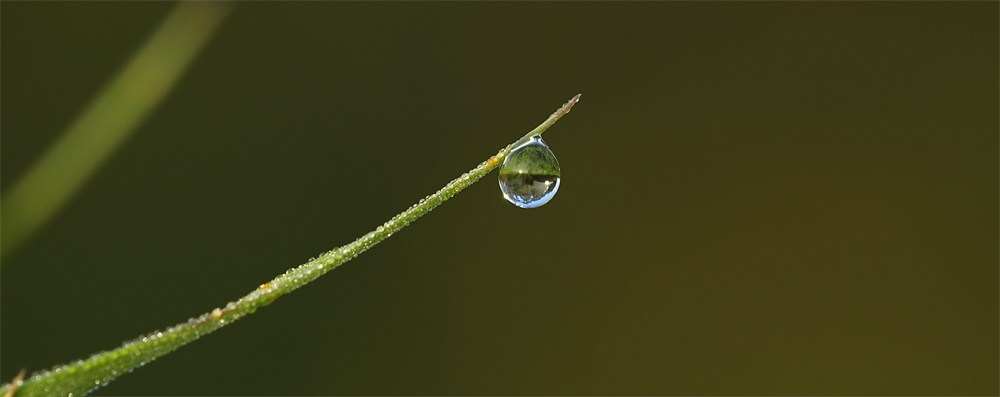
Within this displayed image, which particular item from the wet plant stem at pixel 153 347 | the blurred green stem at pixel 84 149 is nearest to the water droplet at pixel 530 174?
the wet plant stem at pixel 153 347

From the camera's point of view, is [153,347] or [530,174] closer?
[153,347]

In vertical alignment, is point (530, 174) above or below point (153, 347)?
above

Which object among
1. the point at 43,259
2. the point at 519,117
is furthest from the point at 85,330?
the point at 519,117

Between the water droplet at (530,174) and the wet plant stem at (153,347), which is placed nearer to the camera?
the wet plant stem at (153,347)

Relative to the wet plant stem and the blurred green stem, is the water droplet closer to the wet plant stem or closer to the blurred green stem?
the wet plant stem

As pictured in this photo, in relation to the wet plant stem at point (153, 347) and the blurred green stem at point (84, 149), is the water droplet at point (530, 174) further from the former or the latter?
the blurred green stem at point (84, 149)

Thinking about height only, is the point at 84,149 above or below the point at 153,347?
above

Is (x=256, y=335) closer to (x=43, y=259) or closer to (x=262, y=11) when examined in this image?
(x=43, y=259)

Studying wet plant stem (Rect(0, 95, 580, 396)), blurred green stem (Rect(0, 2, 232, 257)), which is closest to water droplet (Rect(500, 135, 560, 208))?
wet plant stem (Rect(0, 95, 580, 396))

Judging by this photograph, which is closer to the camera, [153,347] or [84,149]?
[153,347]
